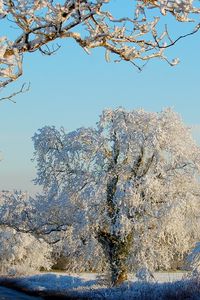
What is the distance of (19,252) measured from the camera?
54.8m

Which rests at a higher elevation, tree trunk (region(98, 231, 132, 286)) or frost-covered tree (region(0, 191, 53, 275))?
frost-covered tree (region(0, 191, 53, 275))

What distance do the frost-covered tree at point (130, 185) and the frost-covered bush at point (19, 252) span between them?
21.9m

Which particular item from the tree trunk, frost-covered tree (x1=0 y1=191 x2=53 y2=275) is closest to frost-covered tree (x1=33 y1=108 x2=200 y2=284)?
the tree trunk

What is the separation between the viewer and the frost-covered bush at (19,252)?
177ft

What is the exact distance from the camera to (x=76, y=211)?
103 feet

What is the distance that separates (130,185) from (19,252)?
91.1ft

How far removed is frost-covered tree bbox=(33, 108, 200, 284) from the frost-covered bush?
2189cm

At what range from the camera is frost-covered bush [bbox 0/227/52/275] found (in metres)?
53.9

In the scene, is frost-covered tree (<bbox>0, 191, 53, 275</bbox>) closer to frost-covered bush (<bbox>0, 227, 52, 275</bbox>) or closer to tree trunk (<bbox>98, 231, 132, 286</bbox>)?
frost-covered bush (<bbox>0, 227, 52, 275</bbox>)

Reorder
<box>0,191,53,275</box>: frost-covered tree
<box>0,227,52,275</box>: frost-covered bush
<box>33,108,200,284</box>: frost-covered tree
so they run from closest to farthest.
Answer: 1. <box>33,108,200,284</box>: frost-covered tree
2. <box>0,191,53,275</box>: frost-covered tree
3. <box>0,227,52,275</box>: frost-covered bush

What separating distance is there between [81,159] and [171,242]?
23.0 feet

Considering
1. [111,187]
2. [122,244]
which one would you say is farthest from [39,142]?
[122,244]

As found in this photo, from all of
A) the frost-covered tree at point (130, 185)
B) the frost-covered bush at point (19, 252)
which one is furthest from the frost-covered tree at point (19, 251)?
the frost-covered tree at point (130, 185)

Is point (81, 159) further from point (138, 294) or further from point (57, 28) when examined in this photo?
point (57, 28)
